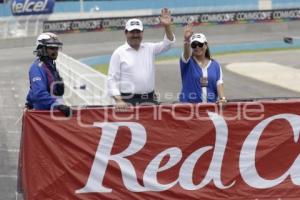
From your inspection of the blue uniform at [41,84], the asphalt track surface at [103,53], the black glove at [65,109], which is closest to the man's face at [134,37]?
the blue uniform at [41,84]

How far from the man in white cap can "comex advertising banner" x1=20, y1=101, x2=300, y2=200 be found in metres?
0.72

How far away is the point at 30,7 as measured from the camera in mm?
49438

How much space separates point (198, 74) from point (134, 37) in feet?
2.89

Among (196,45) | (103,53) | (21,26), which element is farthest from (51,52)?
(21,26)

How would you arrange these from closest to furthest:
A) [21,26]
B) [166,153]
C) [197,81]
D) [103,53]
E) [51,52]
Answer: [166,153]
[51,52]
[197,81]
[103,53]
[21,26]

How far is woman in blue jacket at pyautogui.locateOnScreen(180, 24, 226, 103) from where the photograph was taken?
7.79 m

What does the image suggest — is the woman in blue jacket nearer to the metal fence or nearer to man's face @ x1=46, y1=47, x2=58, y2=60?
man's face @ x1=46, y1=47, x2=58, y2=60

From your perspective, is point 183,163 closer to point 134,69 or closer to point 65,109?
point 134,69

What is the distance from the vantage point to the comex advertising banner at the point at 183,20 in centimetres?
4563

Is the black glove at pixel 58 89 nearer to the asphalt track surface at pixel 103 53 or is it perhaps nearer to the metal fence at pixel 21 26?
the asphalt track surface at pixel 103 53

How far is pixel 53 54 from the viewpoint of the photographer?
294 inches

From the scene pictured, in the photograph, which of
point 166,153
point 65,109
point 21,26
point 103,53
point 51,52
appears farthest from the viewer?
point 21,26

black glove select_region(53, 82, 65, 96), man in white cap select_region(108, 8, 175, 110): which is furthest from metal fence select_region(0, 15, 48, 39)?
black glove select_region(53, 82, 65, 96)

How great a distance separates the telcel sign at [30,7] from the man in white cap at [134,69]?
42426mm
